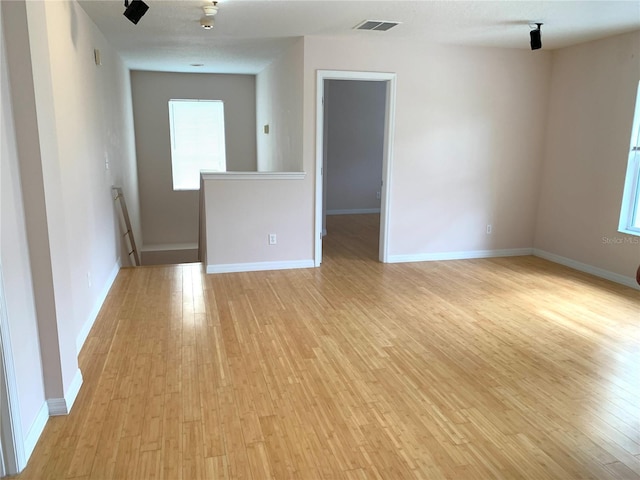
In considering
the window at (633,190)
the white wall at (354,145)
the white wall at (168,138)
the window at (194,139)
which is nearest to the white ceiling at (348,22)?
the window at (633,190)

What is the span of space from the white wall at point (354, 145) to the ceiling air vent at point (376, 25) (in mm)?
4547

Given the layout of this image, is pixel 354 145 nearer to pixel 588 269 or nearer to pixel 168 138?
pixel 168 138

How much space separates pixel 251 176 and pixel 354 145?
464 centimetres

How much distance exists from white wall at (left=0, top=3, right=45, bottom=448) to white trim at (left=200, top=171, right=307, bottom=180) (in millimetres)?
2791

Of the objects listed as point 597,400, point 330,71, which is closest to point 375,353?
point 597,400

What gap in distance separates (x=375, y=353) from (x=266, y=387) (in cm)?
82

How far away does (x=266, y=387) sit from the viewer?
269cm

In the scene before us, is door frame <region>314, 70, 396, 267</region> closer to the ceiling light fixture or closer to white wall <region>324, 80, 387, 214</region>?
the ceiling light fixture

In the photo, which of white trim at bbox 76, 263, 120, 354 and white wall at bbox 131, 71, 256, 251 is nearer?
white trim at bbox 76, 263, 120, 354

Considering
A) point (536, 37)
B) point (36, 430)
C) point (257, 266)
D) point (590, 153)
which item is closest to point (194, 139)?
point (257, 266)

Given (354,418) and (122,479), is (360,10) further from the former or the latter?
(122,479)

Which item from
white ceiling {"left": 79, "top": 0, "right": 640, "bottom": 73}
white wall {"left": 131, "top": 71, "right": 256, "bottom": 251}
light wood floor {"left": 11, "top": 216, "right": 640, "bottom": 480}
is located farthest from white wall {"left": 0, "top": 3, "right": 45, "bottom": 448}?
white wall {"left": 131, "top": 71, "right": 256, "bottom": 251}

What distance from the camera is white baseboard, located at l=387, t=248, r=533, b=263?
5535 mm

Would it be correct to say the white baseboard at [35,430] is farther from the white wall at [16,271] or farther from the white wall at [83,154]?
the white wall at [83,154]
